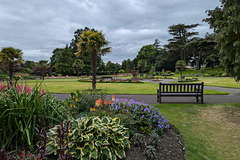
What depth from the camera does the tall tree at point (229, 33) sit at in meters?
5.08

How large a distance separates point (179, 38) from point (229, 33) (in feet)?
170

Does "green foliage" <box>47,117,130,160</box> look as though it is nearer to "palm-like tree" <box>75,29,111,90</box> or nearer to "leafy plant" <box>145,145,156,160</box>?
"leafy plant" <box>145,145,156,160</box>

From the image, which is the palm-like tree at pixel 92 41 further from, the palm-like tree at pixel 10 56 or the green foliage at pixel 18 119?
the palm-like tree at pixel 10 56

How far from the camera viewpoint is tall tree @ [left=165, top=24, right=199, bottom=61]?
158 feet

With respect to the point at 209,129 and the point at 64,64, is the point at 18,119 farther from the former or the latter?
the point at 64,64

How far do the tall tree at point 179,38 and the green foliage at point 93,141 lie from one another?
50.4 meters

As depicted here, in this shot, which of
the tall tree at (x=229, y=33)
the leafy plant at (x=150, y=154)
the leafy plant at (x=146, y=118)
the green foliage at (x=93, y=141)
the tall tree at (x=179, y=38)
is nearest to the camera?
the green foliage at (x=93, y=141)

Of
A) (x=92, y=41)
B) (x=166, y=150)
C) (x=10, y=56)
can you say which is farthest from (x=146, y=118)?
(x=10, y=56)

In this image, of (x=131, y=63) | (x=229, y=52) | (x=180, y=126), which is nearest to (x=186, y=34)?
(x=131, y=63)

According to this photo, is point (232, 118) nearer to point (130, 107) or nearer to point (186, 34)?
point (130, 107)

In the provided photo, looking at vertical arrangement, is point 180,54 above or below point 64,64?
above

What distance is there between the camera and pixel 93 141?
7.55 ft

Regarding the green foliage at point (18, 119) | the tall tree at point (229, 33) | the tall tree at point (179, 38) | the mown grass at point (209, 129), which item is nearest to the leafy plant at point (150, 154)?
the mown grass at point (209, 129)

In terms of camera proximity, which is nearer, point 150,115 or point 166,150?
point 166,150
